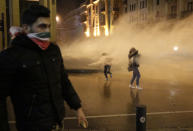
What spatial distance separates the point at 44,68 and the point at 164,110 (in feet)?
16.9

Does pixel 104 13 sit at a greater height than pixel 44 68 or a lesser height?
greater

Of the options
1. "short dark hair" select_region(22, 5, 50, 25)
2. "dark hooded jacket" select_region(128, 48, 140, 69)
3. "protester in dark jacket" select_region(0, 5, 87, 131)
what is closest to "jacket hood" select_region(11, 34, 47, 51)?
"protester in dark jacket" select_region(0, 5, 87, 131)

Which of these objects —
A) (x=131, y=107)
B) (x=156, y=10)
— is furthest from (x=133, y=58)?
(x=156, y=10)

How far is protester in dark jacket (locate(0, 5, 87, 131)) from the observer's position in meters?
1.82

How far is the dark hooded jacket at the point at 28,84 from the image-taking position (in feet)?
5.93

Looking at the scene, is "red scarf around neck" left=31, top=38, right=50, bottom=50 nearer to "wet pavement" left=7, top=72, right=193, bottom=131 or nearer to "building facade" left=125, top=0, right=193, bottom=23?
"wet pavement" left=7, top=72, right=193, bottom=131

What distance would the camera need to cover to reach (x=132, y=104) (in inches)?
281

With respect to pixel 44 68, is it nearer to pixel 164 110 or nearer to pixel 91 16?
pixel 164 110

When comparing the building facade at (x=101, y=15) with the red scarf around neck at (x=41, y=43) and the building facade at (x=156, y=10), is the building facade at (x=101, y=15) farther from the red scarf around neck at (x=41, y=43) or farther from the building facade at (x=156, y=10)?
the red scarf around neck at (x=41, y=43)

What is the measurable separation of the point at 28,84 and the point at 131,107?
5.25m

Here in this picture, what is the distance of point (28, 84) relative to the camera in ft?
6.12

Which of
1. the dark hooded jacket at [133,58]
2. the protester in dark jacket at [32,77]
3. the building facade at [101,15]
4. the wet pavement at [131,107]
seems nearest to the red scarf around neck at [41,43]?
the protester in dark jacket at [32,77]

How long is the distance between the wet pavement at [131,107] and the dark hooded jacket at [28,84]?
313 cm

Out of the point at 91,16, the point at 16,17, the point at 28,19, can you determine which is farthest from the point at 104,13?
the point at 28,19
